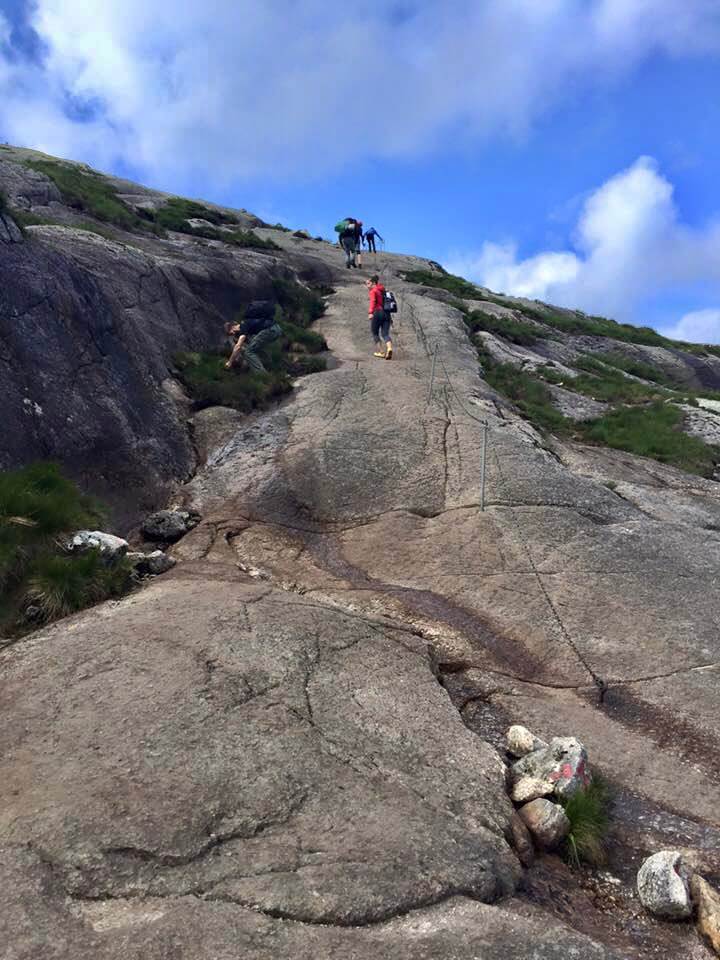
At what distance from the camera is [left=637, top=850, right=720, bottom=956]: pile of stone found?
520 centimetres

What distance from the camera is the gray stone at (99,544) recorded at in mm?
9273

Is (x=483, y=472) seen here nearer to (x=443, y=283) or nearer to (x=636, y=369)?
(x=636, y=369)

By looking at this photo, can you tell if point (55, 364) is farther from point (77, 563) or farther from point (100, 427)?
point (77, 563)

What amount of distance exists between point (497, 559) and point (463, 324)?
68.2 ft

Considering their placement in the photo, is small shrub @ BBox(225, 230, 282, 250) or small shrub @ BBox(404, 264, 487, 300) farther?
small shrub @ BBox(404, 264, 487, 300)

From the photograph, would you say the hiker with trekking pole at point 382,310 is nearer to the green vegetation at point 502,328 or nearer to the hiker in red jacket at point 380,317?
the hiker in red jacket at point 380,317

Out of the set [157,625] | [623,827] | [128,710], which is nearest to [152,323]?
[157,625]

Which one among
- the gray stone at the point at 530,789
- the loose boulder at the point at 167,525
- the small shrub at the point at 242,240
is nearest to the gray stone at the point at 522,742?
the gray stone at the point at 530,789

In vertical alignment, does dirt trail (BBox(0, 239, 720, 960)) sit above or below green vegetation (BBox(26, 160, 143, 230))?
below

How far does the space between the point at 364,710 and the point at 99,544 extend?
4.57 metres

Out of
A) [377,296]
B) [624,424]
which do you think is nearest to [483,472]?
[377,296]

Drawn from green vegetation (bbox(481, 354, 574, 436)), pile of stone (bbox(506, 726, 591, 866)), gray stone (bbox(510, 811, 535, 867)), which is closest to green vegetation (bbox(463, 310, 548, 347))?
green vegetation (bbox(481, 354, 574, 436))

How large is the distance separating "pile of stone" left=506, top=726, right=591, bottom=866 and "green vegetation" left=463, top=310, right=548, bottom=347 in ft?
87.0

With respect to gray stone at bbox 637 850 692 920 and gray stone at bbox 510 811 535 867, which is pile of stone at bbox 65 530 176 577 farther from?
gray stone at bbox 637 850 692 920
